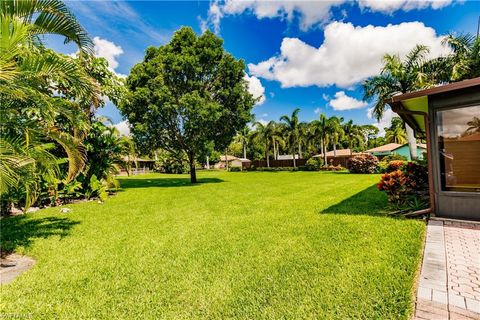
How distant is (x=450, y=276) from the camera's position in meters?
3.11

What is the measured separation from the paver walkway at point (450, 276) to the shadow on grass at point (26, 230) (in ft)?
22.6

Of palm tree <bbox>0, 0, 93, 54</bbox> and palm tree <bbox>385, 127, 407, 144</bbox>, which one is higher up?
palm tree <bbox>385, 127, 407, 144</bbox>

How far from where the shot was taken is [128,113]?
17688mm

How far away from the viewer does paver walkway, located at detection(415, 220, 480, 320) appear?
2482 mm

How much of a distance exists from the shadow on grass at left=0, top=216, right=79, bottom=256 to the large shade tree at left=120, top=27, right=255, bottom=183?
10134mm

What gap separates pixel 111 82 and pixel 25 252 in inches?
375

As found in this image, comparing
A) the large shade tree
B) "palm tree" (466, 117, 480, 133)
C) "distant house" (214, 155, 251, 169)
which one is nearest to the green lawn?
"palm tree" (466, 117, 480, 133)

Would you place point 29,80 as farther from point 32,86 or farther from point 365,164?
point 365,164

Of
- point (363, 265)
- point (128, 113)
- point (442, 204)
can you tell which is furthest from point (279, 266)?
point (128, 113)

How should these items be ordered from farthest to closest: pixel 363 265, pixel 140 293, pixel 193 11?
1. pixel 193 11
2. pixel 363 265
3. pixel 140 293

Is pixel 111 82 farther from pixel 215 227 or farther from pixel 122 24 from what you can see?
pixel 215 227

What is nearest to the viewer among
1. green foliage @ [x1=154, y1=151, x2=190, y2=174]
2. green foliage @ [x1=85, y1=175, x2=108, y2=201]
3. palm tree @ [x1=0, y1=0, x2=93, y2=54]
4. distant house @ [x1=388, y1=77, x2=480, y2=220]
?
palm tree @ [x1=0, y1=0, x2=93, y2=54]

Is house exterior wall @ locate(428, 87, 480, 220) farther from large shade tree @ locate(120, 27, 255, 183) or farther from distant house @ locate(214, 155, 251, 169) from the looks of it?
distant house @ locate(214, 155, 251, 169)

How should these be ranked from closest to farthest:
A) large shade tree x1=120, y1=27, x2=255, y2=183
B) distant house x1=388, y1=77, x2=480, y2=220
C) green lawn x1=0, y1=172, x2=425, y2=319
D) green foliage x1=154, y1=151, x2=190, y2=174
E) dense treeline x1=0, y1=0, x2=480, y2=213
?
green lawn x1=0, y1=172, x2=425, y2=319, dense treeline x1=0, y1=0, x2=480, y2=213, distant house x1=388, y1=77, x2=480, y2=220, large shade tree x1=120, y1=27, x2=255, y2=183, green foliage x1=154, y1=151, x2=190, y2=174
